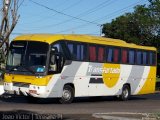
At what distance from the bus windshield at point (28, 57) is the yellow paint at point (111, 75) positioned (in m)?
4.70

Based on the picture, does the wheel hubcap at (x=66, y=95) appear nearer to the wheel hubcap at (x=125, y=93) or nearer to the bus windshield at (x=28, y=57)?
the bus windshield at (x=28, y=57)

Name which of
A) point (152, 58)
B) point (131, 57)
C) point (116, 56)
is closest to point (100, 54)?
point (116, 56)

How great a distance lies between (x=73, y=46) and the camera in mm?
23594

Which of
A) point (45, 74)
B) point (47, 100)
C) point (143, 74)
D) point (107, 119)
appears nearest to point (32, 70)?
point (45, 74)

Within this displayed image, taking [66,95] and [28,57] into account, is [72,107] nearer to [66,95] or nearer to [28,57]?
[66,95]

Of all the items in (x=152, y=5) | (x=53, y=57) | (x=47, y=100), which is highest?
(x=152, y=5)

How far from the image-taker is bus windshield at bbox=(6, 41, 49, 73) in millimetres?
21922

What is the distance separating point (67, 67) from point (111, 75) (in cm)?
411

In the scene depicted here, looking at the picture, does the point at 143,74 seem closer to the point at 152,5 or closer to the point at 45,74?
the point at 45,74

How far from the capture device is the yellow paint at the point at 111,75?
26.0 m

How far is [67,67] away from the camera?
2303 cm

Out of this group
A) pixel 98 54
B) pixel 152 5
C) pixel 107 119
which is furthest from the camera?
pixel 152 5

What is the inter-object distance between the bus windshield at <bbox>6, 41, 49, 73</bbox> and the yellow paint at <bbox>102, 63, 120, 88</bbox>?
4.70m

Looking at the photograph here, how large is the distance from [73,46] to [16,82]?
126 inches
